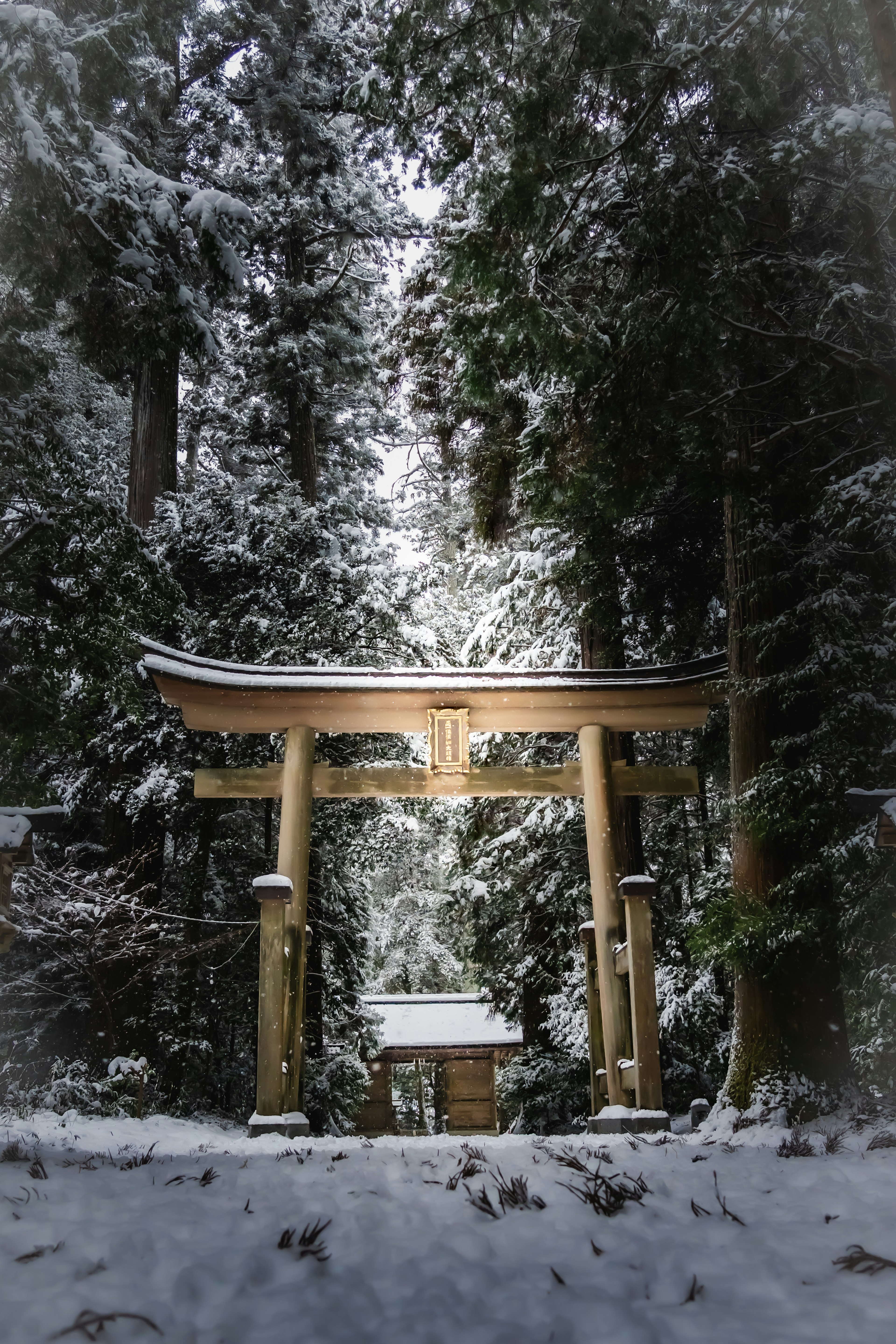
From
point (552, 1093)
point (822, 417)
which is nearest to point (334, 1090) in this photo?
point (552, 1093)

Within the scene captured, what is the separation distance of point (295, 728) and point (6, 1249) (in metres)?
5.61

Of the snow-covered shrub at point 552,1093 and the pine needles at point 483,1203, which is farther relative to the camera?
the snow-covered shrub at point 552,1093

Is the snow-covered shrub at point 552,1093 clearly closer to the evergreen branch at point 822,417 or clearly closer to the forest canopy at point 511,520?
the forest canopy at point 511,520

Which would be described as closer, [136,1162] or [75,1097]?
[136,1162]

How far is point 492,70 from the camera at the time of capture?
5.23 metres

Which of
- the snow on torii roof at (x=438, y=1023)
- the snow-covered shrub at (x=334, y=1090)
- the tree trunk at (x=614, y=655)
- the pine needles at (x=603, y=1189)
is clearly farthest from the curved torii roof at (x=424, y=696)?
the snow on torii roof at (x=438, y=1023)

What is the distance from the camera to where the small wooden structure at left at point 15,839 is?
4.34m

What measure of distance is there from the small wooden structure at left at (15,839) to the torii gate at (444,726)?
277 cm

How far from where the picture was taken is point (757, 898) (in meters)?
5.88

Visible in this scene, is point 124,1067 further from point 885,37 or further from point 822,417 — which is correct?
point 885,37

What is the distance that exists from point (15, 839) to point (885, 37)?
6.03 m

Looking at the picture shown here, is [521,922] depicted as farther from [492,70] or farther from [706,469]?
[492,70]

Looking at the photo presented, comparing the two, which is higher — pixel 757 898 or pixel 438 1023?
pixel 757 898

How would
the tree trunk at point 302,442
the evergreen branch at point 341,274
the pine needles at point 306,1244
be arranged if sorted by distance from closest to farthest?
the pine needles at point 306,1244 → the evergreen branch at point 341,274 → the tree trunk at point 302,442
